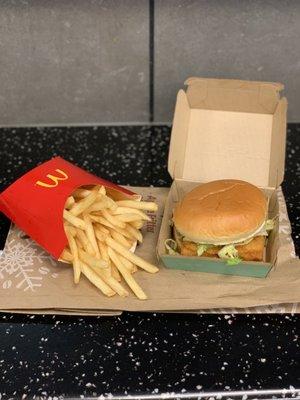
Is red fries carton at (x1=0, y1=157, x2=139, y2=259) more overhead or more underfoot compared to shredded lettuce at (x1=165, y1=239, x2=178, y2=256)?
more overhead

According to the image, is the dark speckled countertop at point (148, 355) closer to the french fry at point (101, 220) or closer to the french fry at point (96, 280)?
the french fry at point (96, 280)

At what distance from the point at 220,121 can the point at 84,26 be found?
22.7 inches

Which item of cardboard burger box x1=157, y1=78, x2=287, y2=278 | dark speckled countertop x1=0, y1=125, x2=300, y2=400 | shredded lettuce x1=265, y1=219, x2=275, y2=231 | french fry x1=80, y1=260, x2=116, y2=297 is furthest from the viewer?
cardboard burger box x1=157, y1=78, x2=287, y2=278

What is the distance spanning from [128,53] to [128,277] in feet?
2.99

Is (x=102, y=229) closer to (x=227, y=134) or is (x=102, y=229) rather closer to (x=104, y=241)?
(x=104, y=241)

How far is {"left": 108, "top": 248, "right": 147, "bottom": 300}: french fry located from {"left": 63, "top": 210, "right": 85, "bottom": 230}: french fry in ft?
0.30

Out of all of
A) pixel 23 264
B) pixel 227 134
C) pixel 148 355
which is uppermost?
pixel 227 134

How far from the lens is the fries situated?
1.18 meters

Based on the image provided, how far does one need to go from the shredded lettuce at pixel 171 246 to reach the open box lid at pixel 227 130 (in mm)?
256

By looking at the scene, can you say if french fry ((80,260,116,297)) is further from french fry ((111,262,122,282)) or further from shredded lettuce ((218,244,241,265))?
shredded lettuce ((218,244,241,265))

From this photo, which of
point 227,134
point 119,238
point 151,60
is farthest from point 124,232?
point 151,60

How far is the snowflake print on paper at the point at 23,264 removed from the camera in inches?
48.8

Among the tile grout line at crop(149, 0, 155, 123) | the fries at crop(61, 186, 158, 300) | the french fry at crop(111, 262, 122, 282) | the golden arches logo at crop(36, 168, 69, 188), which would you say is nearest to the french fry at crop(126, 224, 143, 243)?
the fries at crop(61, 186, 158, 300)

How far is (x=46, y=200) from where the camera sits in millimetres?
1239
